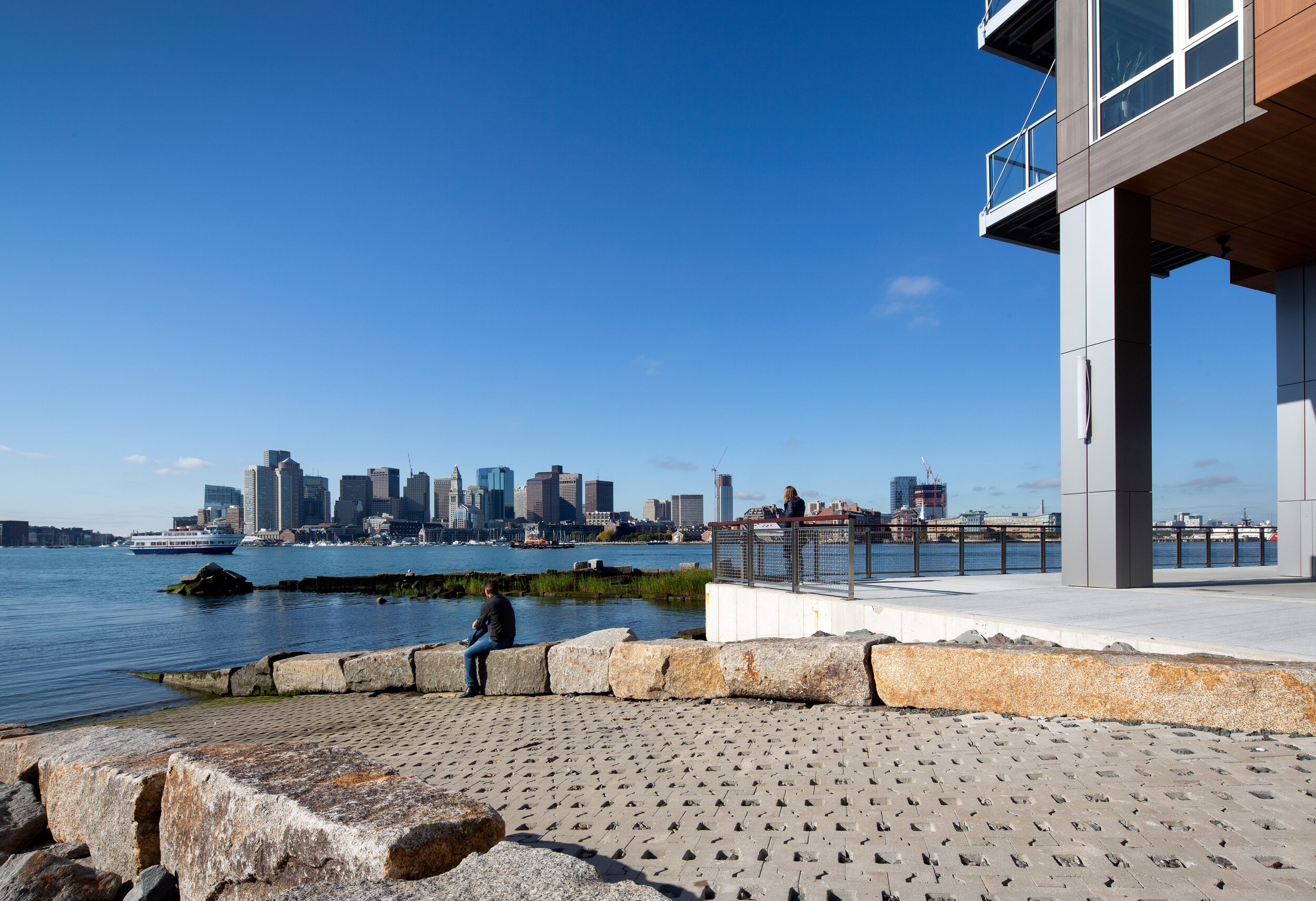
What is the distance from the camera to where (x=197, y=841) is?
3.66 m

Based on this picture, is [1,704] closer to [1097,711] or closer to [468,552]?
[1097,711]

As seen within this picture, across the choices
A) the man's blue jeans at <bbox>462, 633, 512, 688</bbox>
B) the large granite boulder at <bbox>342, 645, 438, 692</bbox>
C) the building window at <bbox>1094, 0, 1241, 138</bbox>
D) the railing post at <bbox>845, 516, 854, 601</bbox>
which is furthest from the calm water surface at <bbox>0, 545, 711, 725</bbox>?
the building window at <bbox>1094, 0, 1241, 138</bbox>

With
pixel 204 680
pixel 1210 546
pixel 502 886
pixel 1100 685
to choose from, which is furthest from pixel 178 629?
pixel 1210 546

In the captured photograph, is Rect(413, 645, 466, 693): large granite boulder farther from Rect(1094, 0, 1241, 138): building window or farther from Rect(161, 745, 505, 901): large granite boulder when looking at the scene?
Rect(1094, 0, 1241, 138): building window

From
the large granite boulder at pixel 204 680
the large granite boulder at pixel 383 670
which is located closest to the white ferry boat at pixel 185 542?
the large granite boulder at pixel 204 680

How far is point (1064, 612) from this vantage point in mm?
7656

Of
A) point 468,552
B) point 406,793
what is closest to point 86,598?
point 406,793

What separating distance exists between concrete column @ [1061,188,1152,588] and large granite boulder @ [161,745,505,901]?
9811 mm

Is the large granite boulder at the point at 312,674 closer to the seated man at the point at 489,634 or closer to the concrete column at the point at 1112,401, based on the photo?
the seated man at the point at 489,634

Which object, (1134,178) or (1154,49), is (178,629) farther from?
(1154,49)

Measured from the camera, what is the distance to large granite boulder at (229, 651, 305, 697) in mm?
11891

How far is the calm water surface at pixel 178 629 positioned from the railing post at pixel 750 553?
402 inches

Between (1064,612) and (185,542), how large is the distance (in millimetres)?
126592

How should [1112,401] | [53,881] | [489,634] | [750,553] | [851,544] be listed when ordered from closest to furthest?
[53,881]
[851,544]
[489,634]
[1112,401]
[750,553]
